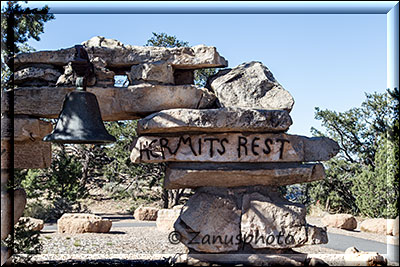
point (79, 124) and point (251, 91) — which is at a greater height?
point (251, 91)

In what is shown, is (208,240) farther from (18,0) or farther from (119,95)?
(18,0)

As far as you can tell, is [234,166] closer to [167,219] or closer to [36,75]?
[36,75]

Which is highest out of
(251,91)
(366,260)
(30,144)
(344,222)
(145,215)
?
(251,91)

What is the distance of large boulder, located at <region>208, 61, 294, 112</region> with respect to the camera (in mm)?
4637

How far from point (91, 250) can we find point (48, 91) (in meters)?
3.86

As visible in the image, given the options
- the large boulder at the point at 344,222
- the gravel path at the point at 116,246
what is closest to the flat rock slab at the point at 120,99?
the gravel path at the point at 116,246

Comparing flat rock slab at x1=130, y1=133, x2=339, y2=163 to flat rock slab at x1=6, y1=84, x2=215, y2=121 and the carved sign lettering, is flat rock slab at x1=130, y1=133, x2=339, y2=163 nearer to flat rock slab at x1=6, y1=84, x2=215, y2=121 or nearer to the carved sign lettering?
the carved sign lettering

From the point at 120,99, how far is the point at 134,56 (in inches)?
19.6

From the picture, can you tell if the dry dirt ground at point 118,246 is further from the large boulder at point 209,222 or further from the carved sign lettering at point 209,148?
the carved sign lettering at point 209,148

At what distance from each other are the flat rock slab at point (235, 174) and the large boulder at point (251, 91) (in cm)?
64

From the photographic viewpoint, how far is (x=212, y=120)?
4355 millimetres

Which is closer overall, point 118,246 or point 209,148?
point 209,148

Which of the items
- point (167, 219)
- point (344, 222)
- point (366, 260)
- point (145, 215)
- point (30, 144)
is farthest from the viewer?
point (145, 215)

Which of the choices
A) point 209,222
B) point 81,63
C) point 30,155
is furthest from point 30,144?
point 209,222
